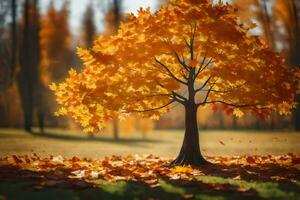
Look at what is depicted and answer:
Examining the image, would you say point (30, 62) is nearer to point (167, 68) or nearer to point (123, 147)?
point (123, 147)

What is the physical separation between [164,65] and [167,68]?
0.47ft

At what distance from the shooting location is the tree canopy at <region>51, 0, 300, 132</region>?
1091 centimetres

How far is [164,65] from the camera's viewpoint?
12125mm

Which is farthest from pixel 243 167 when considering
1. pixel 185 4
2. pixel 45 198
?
pixel 45 198

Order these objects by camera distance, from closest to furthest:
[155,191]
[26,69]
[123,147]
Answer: [155,191] < [123,147] < [26,69]

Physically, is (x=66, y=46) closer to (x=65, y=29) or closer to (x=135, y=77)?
(x=65, y=29)

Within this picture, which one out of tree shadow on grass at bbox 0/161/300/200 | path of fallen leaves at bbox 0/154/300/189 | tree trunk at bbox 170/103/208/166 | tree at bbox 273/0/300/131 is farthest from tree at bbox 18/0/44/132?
tree shadow on grass at bbox 0/161/300/200

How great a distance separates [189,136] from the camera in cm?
1238

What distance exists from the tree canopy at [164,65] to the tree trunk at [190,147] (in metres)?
0.91

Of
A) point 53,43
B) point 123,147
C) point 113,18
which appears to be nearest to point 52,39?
point 53,43

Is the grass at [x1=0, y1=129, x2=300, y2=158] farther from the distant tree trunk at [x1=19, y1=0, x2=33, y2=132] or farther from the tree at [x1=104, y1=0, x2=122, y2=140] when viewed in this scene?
the distant tree trunk at [x1=19, y1=0, x2=33, y2=132]

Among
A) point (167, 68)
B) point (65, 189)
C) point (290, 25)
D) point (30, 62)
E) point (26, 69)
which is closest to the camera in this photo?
point (65, 189)

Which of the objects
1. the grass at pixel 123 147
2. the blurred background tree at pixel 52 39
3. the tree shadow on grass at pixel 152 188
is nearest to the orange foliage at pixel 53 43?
the blurred background tree at pixel 52 39

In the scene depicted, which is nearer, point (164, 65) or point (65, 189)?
point (65, 189)
